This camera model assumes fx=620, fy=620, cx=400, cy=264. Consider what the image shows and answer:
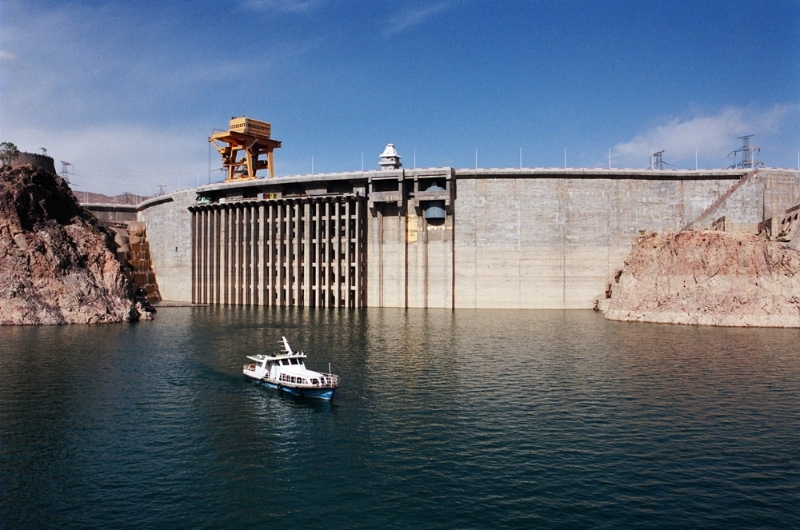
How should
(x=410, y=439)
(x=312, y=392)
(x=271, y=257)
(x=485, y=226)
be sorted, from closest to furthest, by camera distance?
(x=410, y=439) → (x=312, y=392) → (x=485, y=226) → (x=271, y=257)

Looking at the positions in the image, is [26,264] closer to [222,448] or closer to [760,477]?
[222,448]

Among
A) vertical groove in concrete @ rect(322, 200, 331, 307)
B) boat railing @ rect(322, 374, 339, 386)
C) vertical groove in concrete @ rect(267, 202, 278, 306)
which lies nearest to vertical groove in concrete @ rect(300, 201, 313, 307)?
vertical groove in concrete @ rect(322, 200, 331, 307)

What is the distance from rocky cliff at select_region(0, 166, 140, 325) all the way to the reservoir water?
69.4 ft

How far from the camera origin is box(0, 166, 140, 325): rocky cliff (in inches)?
3159

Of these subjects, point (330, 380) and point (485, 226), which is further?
point (485, 226)

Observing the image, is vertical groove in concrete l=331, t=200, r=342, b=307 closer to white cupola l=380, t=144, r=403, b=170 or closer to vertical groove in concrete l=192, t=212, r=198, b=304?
white cupola l=380, t=144, r=403, b=170

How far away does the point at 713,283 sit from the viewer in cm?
8138

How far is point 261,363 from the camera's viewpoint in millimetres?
47500

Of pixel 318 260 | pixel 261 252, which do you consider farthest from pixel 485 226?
pixel 261 252

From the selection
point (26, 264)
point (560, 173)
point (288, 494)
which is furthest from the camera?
point (560, 173)

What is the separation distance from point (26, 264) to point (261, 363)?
53.4 m

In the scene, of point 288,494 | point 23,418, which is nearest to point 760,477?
point 288,494

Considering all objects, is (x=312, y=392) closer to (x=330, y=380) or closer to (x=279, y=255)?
(x=330, y=380)

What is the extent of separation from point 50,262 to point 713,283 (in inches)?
3492
